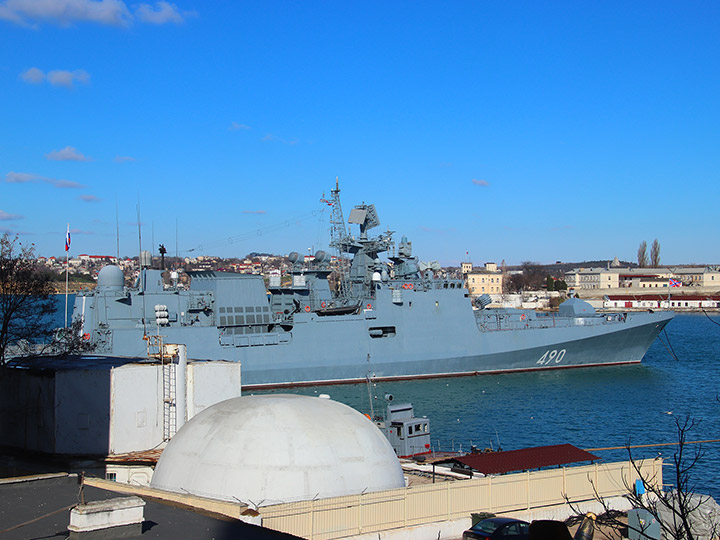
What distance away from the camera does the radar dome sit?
27.7 m

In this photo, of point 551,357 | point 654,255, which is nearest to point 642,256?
point 654,255

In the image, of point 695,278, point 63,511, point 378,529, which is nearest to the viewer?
point 63,511

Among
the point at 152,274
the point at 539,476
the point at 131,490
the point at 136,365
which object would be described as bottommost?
the point at 539,476

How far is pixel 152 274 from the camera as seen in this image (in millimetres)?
28453

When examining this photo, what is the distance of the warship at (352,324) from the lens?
90.7 feet

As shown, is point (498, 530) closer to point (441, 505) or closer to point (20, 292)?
point (441, 505)

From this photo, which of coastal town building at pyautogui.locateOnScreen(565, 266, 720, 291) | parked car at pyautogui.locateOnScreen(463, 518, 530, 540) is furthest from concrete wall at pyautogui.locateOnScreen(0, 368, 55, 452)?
coastal town building at pyautogui.locateOnScreen(565, 266, 720, 291)

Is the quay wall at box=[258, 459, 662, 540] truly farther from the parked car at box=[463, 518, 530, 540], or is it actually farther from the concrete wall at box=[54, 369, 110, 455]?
the concrete wall at box=[54, 369, 110, 455]

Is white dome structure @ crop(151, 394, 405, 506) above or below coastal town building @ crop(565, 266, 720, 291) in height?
below

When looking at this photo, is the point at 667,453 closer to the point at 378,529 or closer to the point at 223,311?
the point at 378,529

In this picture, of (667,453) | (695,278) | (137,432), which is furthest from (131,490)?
(695,278)

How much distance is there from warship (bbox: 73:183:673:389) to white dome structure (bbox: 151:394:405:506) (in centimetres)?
1649

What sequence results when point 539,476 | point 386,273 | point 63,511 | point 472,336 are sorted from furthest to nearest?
point 386,273, point 472,336, point 539,476, point 63,511

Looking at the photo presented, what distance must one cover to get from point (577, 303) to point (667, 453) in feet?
60.4
